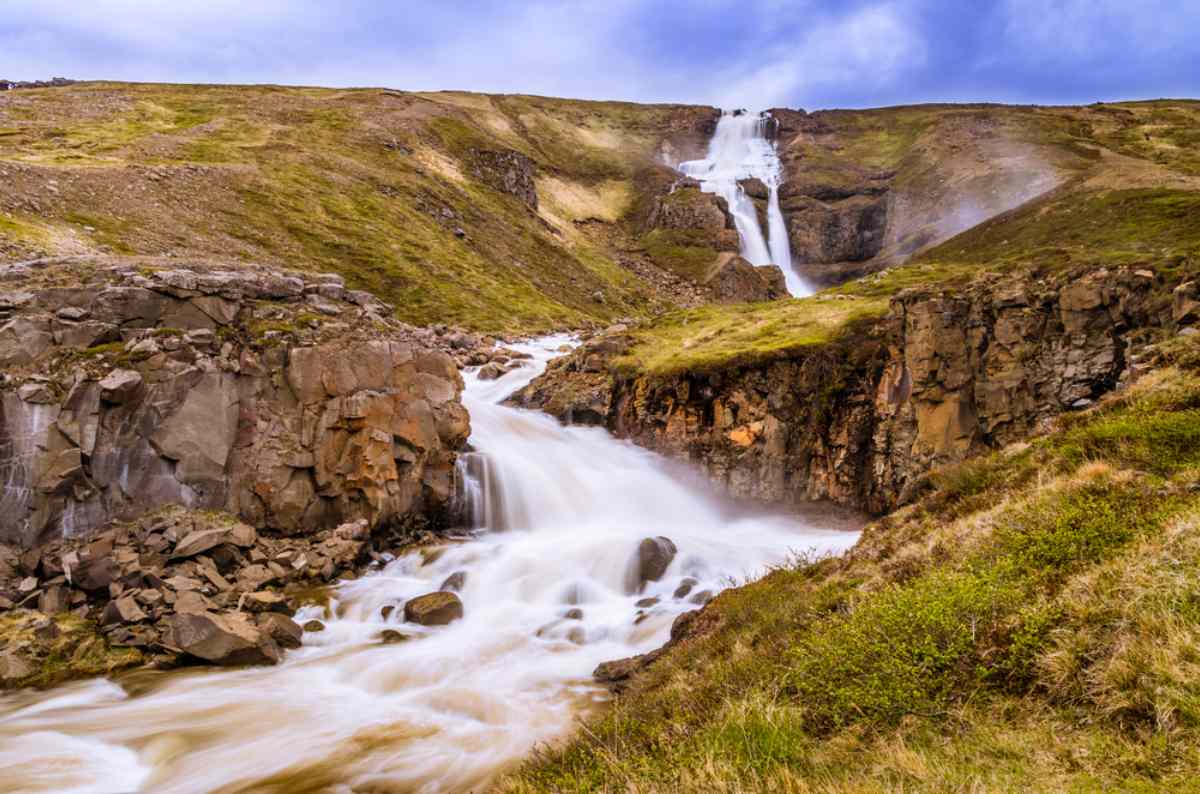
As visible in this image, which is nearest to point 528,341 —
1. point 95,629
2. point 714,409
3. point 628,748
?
point 714,409

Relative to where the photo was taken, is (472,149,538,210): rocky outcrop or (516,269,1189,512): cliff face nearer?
(516,269,1189,512): cliff face

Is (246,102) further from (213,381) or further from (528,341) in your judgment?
(213,381)

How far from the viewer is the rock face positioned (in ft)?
53.2

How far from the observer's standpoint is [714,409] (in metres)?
29.2

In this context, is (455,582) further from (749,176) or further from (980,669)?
(749,176)

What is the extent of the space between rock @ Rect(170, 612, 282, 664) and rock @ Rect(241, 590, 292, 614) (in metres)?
1.39

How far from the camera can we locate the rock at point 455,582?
58.7 feet

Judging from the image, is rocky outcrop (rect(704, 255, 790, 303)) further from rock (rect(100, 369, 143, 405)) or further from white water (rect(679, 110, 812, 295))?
rock (rect(100, 369, 143, 405))

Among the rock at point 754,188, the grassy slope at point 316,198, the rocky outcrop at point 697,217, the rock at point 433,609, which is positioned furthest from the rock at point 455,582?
the rock at point 754,188

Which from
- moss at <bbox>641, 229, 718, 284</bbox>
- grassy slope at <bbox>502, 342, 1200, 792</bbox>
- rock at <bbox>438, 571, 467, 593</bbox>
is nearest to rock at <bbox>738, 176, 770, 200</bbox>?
moss at <bbox>641, 229, 718, 284</bbox>

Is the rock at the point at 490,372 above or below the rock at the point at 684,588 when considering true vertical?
above

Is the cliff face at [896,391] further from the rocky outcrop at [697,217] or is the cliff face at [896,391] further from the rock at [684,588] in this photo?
the rocky outcrop at [697,217]

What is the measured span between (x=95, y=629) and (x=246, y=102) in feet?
311

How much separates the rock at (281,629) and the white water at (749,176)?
272ft
